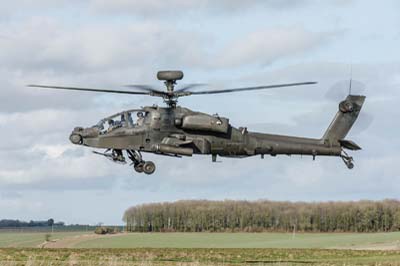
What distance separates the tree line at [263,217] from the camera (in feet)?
388

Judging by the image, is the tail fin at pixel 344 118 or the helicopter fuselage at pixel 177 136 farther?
the tail fin at pixel 344 118

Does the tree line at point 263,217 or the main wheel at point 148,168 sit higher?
the tree line at point 263,217

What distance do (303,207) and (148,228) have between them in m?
→ 19.4

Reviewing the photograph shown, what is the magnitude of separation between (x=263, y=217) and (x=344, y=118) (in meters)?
78.4

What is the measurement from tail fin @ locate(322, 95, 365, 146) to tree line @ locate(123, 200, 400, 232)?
238 feet

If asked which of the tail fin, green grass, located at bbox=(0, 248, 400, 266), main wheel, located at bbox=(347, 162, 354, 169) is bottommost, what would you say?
green grass, located at bbox=(0, 248, 400, 266)

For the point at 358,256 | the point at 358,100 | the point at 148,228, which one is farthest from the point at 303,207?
the point at 358,100

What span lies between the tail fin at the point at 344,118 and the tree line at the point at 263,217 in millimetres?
72598

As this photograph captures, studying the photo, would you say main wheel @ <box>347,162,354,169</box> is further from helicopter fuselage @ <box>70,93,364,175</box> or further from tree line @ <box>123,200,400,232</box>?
tree line @ <box>123,200,400,232</box>

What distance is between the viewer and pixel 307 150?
4206 centimetres

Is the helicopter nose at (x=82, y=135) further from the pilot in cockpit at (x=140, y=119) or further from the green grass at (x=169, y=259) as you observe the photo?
the green grass at (x=169, y=259)

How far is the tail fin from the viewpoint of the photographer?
142 ft

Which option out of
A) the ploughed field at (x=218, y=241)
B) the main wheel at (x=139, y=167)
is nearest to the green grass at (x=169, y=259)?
the main wheel at (x=139, y=167)

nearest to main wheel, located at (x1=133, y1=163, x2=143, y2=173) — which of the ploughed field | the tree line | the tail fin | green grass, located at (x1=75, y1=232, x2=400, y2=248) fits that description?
the tail fin
